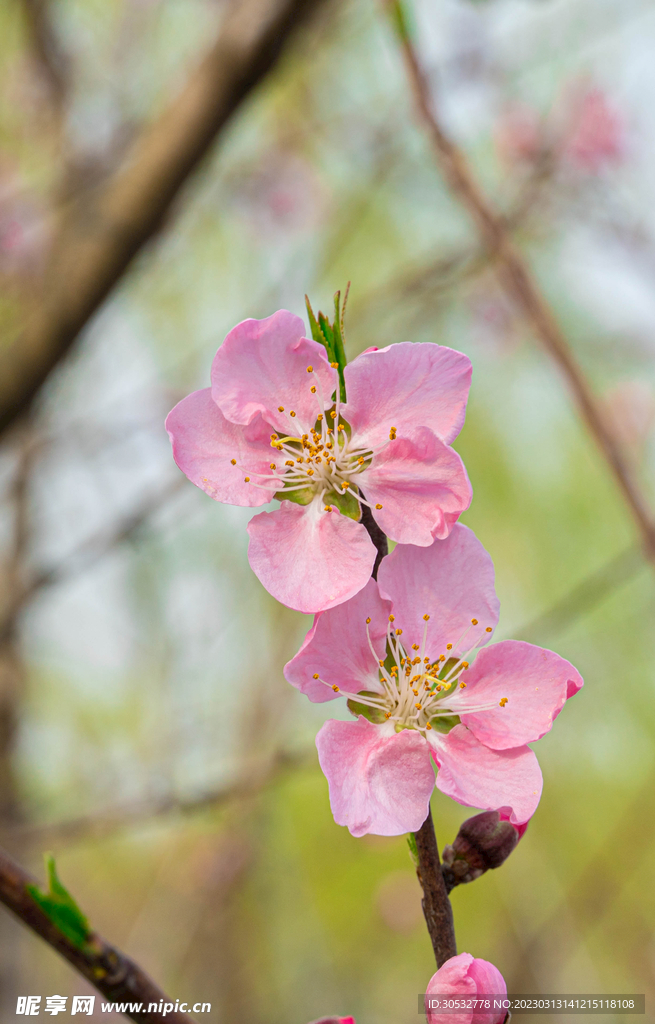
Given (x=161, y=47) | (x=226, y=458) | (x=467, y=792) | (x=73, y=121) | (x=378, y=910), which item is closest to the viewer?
(x=467, y=792)

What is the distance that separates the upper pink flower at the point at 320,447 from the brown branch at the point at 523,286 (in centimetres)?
46

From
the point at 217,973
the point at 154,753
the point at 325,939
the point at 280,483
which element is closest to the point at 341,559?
the point at 280,483

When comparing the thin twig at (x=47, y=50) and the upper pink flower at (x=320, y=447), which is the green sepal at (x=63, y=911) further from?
the thin twig at (x=47, y=50)

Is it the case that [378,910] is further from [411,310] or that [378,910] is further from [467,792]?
[467,792]

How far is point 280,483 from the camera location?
63cm

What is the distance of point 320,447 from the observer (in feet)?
2.12

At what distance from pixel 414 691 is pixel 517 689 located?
0.29 ft

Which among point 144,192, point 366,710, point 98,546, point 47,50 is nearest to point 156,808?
point 98,546

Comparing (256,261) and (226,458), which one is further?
(256,261)

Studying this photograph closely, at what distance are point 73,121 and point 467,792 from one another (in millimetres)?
3176

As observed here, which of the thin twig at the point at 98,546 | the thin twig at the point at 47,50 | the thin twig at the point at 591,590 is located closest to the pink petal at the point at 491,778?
the thin twig at the point at 591,590

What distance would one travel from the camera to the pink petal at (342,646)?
0.54 m

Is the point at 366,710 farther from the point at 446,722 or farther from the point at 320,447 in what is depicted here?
the point at 320,447

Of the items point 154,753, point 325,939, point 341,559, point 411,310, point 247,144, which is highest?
point 247,144
